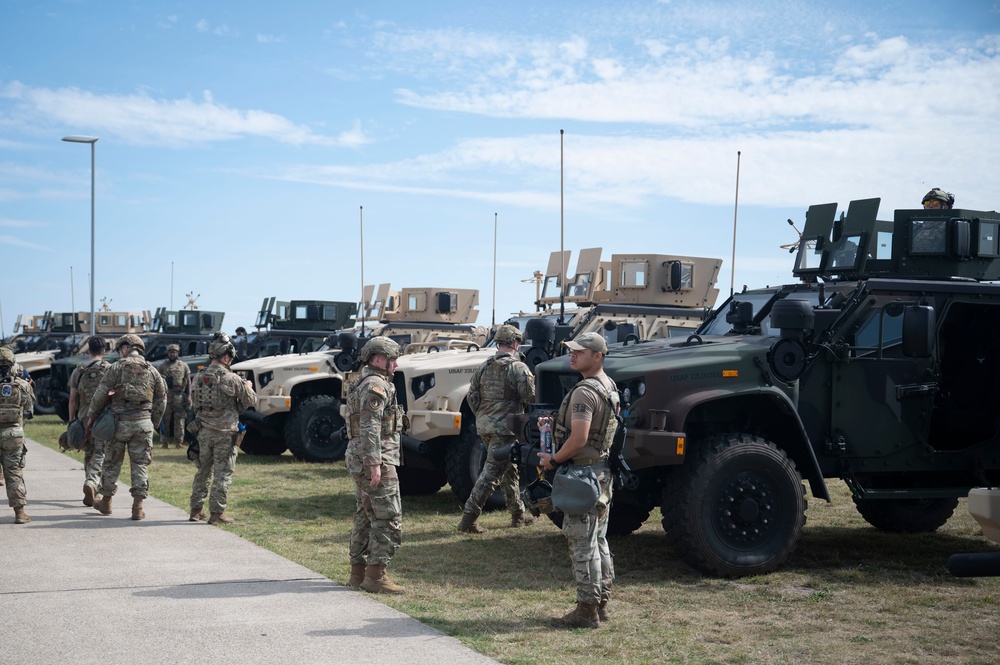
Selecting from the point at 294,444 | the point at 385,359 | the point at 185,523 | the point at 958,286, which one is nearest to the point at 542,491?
the point at 385,359

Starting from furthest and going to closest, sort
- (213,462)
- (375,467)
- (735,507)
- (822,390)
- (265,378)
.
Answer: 1. (265,378)
2. (213,462)
3. (822,390)
4. (735,507)
5. (375,467)

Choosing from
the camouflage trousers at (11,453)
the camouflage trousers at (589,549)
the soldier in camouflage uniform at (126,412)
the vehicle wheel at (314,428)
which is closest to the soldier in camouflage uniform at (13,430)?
the camouflage trousers at (11,453)

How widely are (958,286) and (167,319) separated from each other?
63.6ft

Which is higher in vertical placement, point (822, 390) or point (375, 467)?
point (822, 390)

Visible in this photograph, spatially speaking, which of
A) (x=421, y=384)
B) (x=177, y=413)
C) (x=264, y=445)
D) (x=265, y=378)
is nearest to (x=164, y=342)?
(x=177, y=413)

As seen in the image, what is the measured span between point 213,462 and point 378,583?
368 centimetres

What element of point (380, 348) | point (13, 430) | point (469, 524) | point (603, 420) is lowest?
point (469, 524)

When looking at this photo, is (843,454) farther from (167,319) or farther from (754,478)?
(167,319)

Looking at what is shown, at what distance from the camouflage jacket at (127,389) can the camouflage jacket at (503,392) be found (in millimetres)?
3302

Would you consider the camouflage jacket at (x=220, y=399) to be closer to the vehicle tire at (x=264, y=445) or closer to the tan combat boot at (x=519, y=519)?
the tan combat boot at (x=519, y=519)

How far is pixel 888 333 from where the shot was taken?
307 inches

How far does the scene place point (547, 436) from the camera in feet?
20.5

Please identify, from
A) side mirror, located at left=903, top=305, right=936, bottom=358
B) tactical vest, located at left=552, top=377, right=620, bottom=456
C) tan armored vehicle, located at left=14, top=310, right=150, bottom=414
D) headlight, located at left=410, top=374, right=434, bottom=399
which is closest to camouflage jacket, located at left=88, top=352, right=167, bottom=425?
headlight, located at left=410, top=374, right=434, bottom=399

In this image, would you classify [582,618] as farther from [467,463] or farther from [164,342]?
[164,342]
